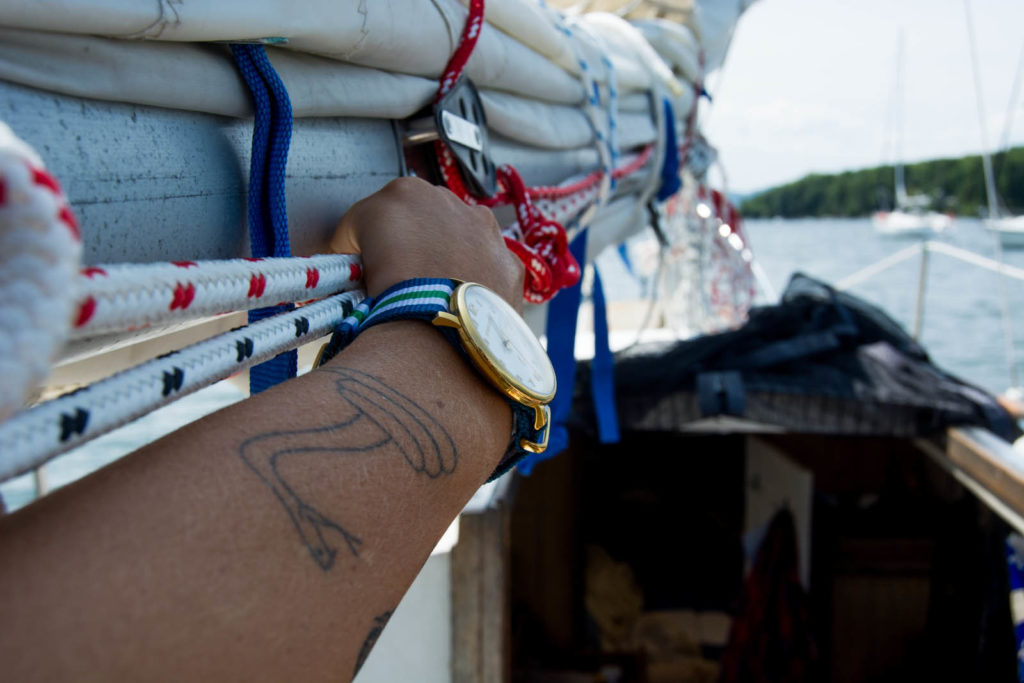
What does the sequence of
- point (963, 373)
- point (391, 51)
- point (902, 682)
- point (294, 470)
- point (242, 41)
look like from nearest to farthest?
point (294, 470)
point (242, 41)
point (391, 51)
point (902, 682)
point (963, 373)

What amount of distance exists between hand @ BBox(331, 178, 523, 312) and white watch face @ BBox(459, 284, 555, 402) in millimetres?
49

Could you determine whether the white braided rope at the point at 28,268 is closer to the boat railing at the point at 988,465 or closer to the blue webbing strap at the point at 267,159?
the blue webbing strap at the point at 267,159

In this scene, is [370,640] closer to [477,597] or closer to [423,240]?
[423,240]

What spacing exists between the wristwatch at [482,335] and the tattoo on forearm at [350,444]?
0.22 ft

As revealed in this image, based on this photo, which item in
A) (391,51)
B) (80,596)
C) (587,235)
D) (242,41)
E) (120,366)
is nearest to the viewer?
(80,596)

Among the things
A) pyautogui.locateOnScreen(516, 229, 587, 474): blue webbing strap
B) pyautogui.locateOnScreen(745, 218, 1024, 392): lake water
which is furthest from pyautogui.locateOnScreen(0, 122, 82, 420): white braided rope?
pyautogui.locateOnScreen(745, 218, 1024, 392): lake water

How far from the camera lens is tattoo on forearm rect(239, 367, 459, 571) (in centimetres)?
39

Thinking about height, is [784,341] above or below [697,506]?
above

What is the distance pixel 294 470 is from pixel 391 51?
490 millimetres

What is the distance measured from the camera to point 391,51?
2.51ft

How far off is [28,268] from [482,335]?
0.32 meters

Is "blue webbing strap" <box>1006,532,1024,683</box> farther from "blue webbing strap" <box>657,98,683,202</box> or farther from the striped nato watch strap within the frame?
the striped nato watch strap

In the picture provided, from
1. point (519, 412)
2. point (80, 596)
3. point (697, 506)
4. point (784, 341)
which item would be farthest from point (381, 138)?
point (697, 506)

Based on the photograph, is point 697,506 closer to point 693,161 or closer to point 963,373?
point 693,161
